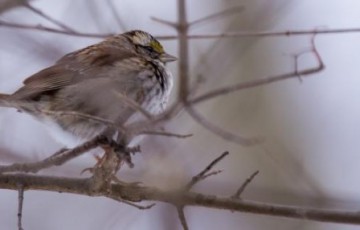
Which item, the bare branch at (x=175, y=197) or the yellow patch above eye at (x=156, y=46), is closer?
the bare branch at (x=175, y=197)

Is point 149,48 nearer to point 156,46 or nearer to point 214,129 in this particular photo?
point 156,46

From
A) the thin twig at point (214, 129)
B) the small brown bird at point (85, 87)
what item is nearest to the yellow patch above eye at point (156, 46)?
the small brown bird at point (85, 87)

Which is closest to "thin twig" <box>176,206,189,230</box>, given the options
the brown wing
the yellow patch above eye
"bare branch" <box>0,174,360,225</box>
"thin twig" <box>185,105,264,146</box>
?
"bare branch" <box>0,174,360,225</box>

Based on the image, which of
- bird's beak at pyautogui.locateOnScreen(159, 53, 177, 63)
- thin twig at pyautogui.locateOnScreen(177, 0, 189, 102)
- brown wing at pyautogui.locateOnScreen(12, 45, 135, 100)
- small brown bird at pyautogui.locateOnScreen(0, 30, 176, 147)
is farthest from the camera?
bird's beak at pyautogui.locateOnScreen(159, 53, 177, 63)

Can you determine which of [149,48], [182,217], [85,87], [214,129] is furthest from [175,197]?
[149,48]

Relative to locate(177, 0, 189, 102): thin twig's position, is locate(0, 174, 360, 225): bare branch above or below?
Result: below

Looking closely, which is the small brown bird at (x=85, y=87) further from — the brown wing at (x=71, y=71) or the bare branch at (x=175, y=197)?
the bare branch at (x=175, y=197)

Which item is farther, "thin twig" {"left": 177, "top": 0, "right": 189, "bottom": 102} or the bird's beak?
the bird's beak

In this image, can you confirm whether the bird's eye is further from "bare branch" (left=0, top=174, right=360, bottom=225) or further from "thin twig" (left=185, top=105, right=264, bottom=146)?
"thin twig" (left=185, top=105, right=264, bottom=146)
